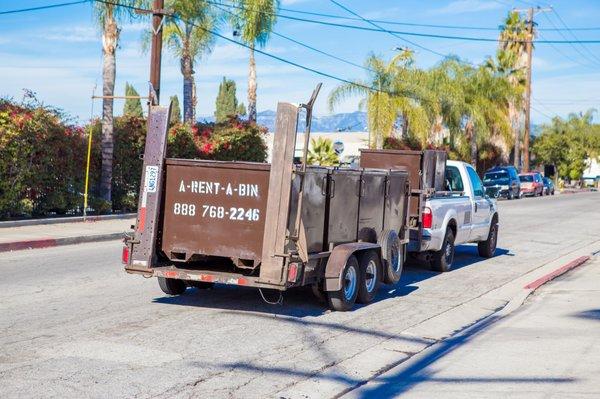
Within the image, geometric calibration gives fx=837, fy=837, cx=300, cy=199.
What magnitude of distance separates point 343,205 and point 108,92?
51.5 ft

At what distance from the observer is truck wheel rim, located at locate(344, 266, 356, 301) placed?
998 centimetres

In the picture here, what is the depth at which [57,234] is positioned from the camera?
18.4m

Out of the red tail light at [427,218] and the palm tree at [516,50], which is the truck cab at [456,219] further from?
the palm tree at [516,50]

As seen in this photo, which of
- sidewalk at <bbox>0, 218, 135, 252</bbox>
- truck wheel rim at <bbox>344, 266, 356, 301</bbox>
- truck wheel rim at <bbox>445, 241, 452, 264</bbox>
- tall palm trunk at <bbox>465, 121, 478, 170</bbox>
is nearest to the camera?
truck wheel rim at <bbox>344, 266, 356, 301</bbox>

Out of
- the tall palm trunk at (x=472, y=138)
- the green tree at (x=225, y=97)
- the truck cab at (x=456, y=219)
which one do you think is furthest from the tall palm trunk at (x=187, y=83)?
the green tree at (x=225, y=97)

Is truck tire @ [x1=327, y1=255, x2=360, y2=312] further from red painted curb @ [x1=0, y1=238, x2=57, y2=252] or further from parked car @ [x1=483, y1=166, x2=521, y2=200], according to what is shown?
parked car @ [x1=483, y1=166, x2=521, y2=200]

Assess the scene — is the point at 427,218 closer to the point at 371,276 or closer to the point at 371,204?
the point at 371,204

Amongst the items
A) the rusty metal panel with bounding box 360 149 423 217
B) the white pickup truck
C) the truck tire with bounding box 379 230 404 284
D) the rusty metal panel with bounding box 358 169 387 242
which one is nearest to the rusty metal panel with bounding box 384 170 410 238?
the rusty metal panel with bounding box 358 169 387 242

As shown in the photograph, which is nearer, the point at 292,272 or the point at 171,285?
the point at 292,272

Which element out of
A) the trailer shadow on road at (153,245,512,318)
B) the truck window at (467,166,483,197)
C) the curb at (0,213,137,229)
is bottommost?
the trailer shadow on road at (153,245,512,318)

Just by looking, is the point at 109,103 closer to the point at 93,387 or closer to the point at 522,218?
the point at 522,218

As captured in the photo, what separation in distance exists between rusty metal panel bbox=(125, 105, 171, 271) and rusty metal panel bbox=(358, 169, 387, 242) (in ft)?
8.23

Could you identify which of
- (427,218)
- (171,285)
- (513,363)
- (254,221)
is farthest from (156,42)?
(513,363)

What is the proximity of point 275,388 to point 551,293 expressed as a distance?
6.76 metres
